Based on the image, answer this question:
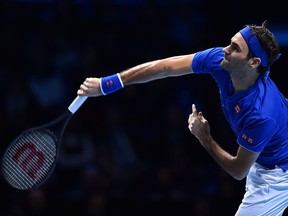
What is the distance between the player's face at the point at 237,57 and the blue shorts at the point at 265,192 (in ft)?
3.02

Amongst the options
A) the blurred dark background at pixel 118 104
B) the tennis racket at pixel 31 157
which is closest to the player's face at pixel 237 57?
the tennis racket at pixel 31 157

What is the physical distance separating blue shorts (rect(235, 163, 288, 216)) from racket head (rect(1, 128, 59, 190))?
5.73ft

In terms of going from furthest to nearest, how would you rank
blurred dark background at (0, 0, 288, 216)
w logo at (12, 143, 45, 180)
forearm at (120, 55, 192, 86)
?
blurred dark background at (0, 0, 288, 216) < w logo at (12, 143, 45, 180) < forearm at (120, 55, 192, 86)

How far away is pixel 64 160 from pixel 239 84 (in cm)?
395

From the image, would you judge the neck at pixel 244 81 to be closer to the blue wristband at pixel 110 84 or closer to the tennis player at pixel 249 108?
the tennis player at pixel 249 108

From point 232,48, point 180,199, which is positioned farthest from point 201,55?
point 180,199

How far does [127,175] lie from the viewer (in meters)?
9.55

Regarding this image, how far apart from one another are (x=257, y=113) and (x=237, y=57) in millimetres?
496

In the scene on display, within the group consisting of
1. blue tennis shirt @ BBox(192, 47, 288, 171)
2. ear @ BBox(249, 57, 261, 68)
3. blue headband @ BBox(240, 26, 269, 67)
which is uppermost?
blue headband @ BBox(240, 26, 269, 67)

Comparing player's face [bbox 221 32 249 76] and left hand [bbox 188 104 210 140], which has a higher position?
player's face [bbox 221 32 249 76]

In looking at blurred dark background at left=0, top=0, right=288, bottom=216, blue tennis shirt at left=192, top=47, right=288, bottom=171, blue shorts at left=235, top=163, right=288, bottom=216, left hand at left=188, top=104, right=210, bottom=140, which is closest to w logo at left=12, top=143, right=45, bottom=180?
left hand at left=188, top=104, right=210, bottom=140

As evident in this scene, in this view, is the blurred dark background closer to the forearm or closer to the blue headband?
the forearm

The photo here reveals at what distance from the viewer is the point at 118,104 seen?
32.9 feet

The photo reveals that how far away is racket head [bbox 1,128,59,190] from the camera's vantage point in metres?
6.70
